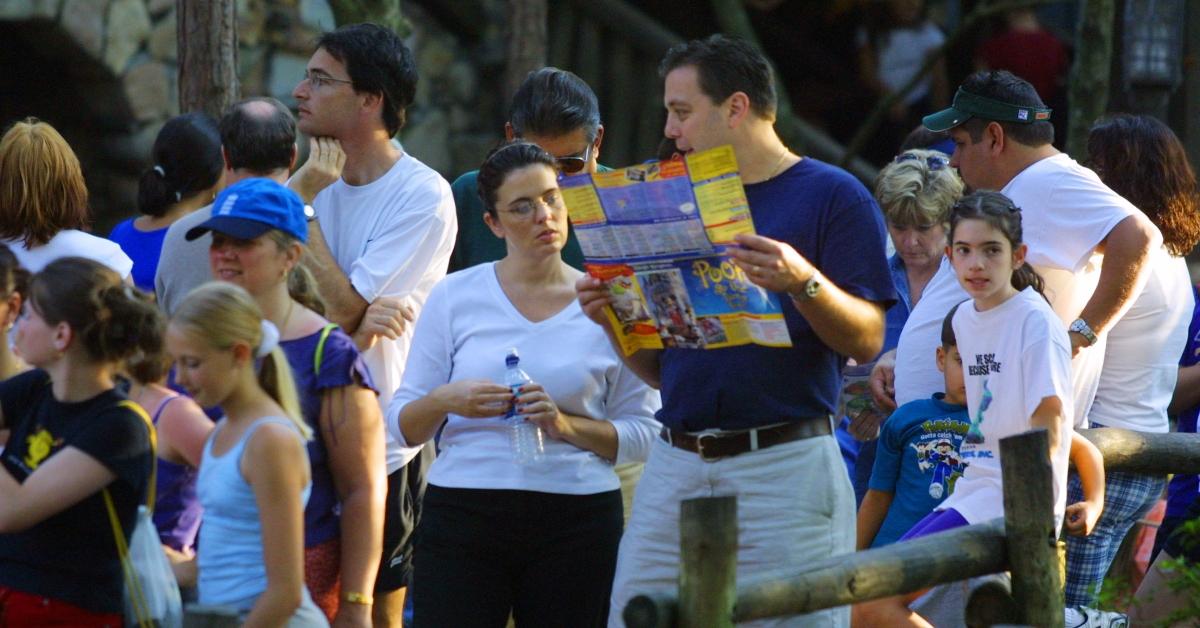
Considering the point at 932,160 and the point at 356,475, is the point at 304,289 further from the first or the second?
the point at 932,160

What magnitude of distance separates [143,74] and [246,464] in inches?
233

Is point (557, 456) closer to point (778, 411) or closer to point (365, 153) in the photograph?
point (778, 411)

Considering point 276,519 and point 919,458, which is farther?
point 919,458

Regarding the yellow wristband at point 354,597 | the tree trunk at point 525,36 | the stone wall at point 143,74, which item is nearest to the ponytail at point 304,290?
the yellow wristband at point 354,597

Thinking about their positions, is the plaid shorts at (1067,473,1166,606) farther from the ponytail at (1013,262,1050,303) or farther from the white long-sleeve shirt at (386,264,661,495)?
the white long-sleeve shirt at (386,264,661,495)

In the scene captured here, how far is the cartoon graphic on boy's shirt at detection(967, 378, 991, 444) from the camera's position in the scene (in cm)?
407

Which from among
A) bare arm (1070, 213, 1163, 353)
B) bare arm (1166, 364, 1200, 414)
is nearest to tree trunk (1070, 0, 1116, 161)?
bare arm (1166, 364, 1200, 414)

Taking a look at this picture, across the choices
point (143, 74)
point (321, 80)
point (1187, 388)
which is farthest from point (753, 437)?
point (143, 74)

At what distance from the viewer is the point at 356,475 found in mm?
3514

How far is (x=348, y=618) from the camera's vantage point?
355 centimetres

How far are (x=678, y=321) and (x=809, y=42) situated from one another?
23.3 ft

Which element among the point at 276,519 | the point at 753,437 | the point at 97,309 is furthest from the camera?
the point at 753,437

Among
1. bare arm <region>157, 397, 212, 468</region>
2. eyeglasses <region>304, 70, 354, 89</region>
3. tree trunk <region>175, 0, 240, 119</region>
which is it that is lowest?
bare arm <region>157, 397, 212, 468</region>

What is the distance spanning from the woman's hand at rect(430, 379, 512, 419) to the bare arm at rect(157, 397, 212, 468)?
0.62 m
